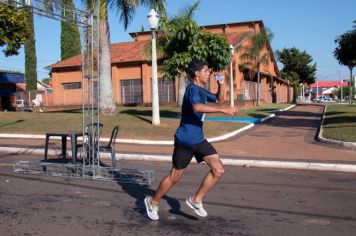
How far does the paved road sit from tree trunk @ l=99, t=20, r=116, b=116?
37.3 feet

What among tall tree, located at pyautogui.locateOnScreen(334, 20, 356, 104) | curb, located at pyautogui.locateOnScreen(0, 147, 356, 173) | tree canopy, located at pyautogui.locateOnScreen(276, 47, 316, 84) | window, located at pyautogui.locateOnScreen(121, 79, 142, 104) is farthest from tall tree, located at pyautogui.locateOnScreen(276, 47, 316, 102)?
curb, located at pyautogui.locateOnScreen(0, 147, 356, 173)

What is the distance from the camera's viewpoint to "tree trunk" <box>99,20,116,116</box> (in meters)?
20.0

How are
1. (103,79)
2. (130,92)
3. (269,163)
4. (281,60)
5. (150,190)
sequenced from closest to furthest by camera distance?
(150,190), (269,163), (103,79), (130,92), (281,60)

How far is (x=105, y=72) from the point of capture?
20031mm

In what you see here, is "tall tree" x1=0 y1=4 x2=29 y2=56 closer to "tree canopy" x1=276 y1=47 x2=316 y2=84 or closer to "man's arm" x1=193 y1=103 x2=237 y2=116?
"man's arm" x1=193 y1=103 x2=237 y2=116

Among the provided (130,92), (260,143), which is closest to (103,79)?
(260,143)

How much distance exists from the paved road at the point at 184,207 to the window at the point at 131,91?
32.5 m

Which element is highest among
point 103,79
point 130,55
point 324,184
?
point 130,55

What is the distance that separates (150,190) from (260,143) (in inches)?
312

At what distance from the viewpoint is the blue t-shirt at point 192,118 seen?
5.35 metres

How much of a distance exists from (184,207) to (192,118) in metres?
1.46

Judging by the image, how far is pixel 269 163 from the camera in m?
10.4

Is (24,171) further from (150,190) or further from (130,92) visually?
(130,92)

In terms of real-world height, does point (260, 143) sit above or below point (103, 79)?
below
